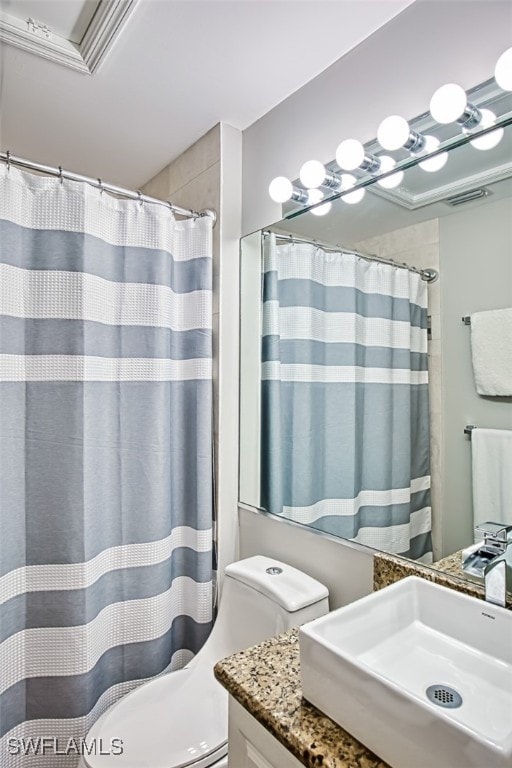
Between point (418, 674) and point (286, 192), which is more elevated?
point (286, 192)

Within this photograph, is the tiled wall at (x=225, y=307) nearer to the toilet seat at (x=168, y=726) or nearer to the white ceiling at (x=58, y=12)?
the toilet seat at (x=168, y=726)

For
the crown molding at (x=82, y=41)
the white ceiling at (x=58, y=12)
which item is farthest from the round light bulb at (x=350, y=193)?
the white ceiling at (x=58, y=12)

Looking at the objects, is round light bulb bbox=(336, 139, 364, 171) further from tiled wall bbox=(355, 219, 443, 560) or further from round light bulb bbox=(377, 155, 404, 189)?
tiled wall bbox=(355, 219, 443, 560)

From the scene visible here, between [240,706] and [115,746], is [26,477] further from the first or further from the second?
[240,706]

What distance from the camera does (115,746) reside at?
1155 mm

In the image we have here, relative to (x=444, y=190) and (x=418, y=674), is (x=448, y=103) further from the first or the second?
(x=418, y=674)

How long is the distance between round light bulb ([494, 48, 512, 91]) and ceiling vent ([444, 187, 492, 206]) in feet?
0.70

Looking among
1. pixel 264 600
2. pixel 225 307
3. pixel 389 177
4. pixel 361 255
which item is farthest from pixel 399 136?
pixel 264 600

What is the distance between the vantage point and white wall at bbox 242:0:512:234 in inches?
44.0

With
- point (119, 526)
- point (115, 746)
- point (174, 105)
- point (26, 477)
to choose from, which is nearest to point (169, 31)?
point (174, 105)

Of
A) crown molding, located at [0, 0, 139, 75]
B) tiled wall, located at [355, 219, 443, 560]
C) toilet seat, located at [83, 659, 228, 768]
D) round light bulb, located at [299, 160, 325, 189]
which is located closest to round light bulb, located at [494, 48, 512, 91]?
tiled wall, located at [355, 219, 443, 560]

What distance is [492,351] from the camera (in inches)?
42.9

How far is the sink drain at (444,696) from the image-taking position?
84 centimetres

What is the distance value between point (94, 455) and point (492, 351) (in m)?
1.22
